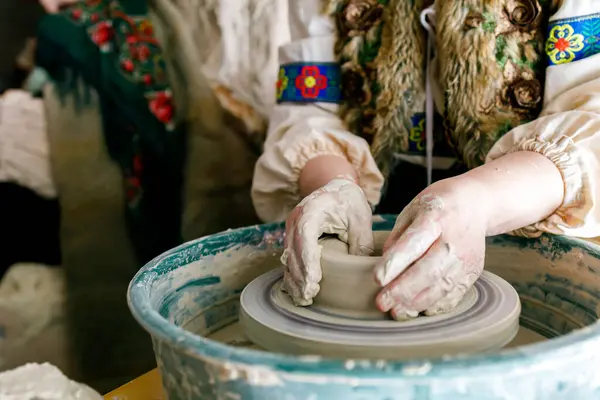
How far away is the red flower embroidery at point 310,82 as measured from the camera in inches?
46.5

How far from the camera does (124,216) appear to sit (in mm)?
1533

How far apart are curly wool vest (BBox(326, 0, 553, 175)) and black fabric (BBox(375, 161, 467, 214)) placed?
3 cm

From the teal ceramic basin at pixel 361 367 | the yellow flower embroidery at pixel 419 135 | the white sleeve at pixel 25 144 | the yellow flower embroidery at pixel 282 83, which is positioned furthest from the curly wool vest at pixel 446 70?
the white sleeve at pixel 25 144

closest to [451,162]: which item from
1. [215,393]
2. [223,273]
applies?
[223,273]

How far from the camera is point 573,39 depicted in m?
0.91

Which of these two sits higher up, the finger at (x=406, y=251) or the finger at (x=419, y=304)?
the finger at (x=406, y=251)

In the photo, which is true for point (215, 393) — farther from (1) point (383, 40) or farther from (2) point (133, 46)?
(2) point (133, 46)

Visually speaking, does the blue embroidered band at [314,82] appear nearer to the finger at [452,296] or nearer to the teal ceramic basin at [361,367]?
the teal ceramic basin at [361,367]

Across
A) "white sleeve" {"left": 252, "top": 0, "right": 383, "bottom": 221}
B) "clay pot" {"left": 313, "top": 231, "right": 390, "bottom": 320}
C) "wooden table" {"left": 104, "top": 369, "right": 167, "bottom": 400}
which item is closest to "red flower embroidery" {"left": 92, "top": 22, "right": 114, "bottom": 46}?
"white sleeve" {"left": 252, "top": 0, "right": 383, "bottom": 221}

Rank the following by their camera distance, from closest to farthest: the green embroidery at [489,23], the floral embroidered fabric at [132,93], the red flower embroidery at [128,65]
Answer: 1. the green embroidery at [489,23]
2. the floral embroidered fabric at [132,93]
3. the red flower embroidery at [128,65]

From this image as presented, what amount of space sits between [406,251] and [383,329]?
0.31 ft

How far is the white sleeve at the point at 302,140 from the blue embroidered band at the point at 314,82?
1cm

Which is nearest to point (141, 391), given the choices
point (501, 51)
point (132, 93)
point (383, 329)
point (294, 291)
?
point (294, 291)

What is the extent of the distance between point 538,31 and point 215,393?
82 cm
